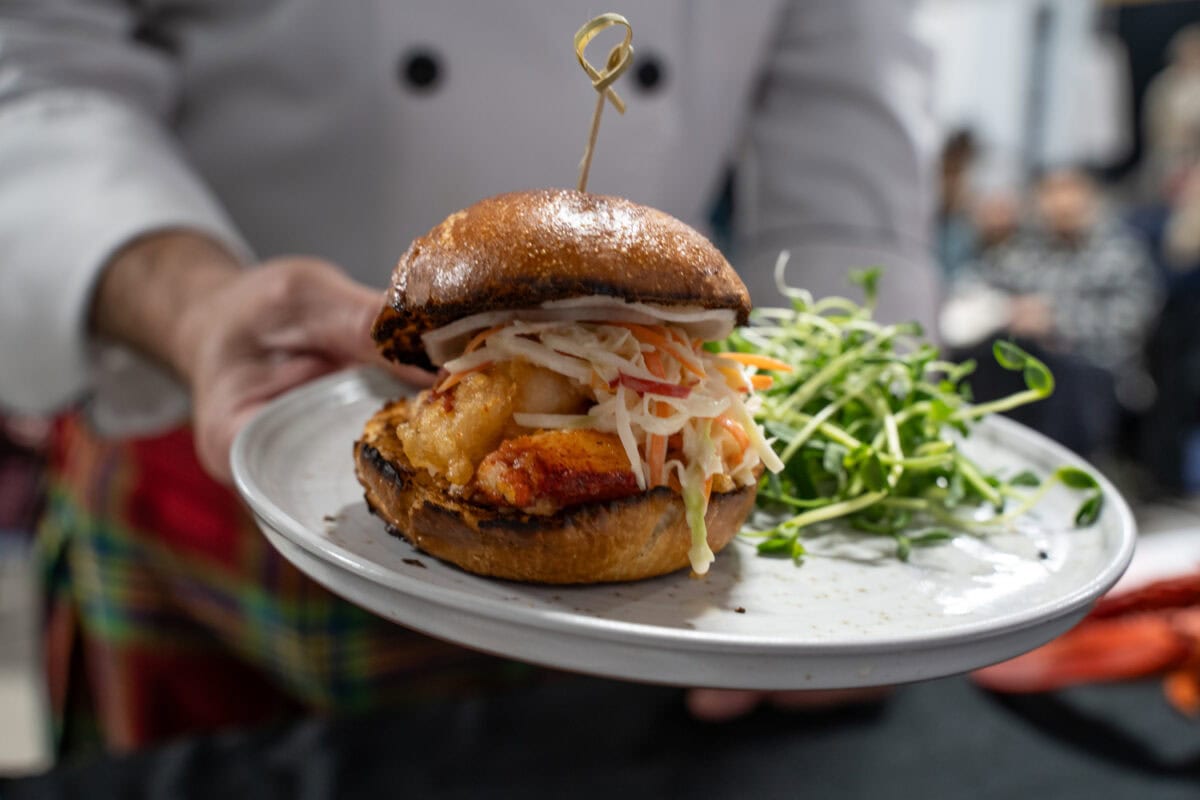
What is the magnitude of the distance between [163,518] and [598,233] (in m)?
2.22

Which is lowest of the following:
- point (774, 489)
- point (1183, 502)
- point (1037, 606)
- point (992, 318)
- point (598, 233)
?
point (1183, 502)

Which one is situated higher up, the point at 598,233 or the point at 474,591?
the point at 598,233

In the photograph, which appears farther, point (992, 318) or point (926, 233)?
point (992, 318)

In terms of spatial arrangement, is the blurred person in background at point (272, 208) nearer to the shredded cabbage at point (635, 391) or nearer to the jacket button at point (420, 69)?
the jacket button at point (420, 69)

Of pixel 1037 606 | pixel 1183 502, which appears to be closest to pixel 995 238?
pixel 1183 502

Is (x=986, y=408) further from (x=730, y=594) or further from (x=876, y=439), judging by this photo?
(x=730, y=594)

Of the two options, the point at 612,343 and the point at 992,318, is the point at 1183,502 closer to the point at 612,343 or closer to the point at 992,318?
the point at 992,318

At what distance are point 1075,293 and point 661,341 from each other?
25.5 feet

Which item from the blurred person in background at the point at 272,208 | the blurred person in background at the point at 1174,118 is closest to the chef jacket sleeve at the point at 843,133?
the blurred person in background at the point at 272,208

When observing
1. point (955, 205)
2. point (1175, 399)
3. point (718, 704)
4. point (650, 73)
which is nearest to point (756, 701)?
point (718, 704)

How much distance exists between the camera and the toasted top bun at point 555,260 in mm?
1154

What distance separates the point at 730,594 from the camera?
4.11 feet

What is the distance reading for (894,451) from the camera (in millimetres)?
1686

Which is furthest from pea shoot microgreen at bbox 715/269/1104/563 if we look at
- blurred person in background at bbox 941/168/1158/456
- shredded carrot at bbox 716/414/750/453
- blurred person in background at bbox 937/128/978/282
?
blurred person in background at bbox 937/128/978/282
